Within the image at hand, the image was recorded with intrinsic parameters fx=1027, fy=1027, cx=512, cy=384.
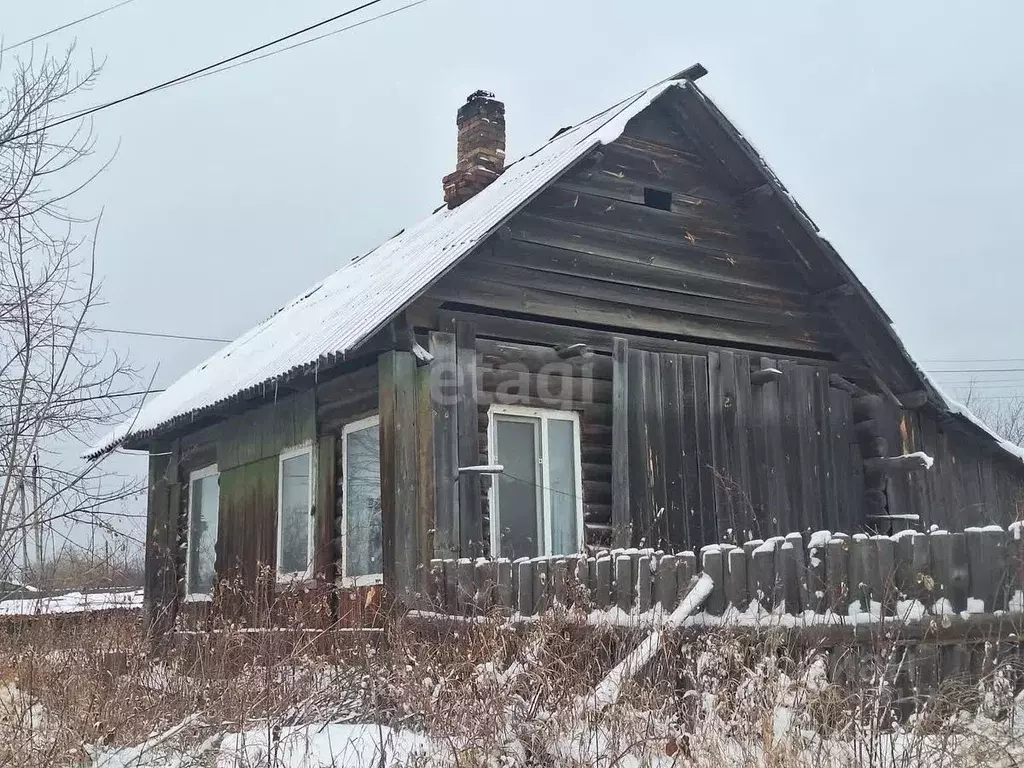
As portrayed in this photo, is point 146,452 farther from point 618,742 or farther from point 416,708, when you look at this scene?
point 618,742

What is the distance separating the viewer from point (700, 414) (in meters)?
9.88

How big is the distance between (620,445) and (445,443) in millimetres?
1749

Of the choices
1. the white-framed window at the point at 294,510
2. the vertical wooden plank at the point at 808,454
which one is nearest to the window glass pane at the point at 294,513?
the white-framed window at the point at 294,510

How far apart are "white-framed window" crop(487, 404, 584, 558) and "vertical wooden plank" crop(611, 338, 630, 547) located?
312mm

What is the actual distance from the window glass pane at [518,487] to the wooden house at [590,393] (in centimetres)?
2

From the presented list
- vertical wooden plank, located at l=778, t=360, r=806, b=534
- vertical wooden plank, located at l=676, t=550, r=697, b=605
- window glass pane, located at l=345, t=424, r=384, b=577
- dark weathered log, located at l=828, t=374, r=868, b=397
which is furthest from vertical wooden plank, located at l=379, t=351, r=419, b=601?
dark weathered log, located at l=828, t=374, r=868, b=397

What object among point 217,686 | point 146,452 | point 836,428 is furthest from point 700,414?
point 146,452

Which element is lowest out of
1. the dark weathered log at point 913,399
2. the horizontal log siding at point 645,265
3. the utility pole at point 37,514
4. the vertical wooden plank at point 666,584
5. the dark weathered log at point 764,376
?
the vertical wooden plank at point 666,584

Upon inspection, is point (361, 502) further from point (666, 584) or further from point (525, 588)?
point (666, 584)

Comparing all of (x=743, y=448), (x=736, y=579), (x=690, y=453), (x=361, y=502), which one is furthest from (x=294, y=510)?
(x=736, y=579)

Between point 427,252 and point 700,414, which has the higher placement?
point 427,252

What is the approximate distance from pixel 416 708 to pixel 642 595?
1422 mm

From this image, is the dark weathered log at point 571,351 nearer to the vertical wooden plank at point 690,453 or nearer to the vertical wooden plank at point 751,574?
the vertical wooden plank at point 690,453

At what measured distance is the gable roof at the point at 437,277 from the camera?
8195 millimetres
